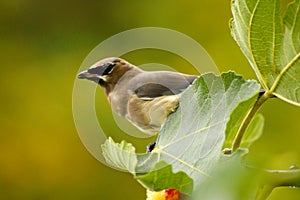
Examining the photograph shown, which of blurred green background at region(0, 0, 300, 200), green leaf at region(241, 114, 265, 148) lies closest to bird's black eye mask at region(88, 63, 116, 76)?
green leaf at region(241, 114, 265, 148)

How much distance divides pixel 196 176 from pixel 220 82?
4 cm

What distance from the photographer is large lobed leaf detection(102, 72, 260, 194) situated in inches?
8.8

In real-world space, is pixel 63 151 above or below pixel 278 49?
below

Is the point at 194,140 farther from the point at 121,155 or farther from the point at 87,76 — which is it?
the point at 87,76

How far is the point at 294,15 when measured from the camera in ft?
0.80

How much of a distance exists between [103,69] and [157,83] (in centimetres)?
7

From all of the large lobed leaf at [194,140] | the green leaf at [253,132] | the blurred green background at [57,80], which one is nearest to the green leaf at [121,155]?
the large lobed leaf at [194,140]

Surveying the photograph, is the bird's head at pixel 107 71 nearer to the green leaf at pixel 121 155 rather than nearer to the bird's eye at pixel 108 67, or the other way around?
the bird's eye at pixel 108 67

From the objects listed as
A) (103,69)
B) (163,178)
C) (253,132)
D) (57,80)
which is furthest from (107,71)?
(57,80)

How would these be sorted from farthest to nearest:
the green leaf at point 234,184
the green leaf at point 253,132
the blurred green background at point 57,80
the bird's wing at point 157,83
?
the blurred green background at point 57,80 < the bird's wing at point 157,83 < the green leaf at point 253,132 < the green leaf at point 234,184

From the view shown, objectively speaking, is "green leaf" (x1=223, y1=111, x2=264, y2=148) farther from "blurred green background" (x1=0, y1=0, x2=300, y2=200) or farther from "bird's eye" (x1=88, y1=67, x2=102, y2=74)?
"blurred green background" (x1=0, y1=0, x2=300, y2=200)

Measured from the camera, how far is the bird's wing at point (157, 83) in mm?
460

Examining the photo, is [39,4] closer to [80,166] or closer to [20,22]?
[20,22]

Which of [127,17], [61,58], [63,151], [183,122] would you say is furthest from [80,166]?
[183,122]
